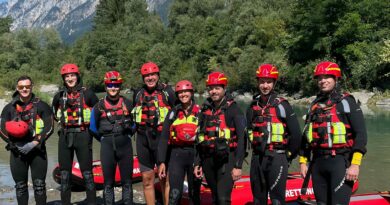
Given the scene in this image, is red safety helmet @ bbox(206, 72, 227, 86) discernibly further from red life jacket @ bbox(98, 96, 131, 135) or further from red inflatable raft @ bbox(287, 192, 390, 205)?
red inflatable raft @ bbox(287, 192, 390, 205)

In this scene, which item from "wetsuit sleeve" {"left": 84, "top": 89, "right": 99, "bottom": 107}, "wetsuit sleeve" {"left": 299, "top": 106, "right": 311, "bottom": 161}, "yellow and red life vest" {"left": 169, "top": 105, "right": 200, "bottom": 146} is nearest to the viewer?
"wetsuit sleeve" {"left": 299, "top": 106, "right": 311, "bottom": 161}

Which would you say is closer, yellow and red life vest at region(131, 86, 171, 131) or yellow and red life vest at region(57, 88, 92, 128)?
yellow and red life vest at region(131, 86, 171, 131)

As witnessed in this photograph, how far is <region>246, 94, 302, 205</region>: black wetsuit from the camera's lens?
4820 mm

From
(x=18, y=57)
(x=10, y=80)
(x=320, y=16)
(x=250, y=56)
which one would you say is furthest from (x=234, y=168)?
(x=18, y=57)

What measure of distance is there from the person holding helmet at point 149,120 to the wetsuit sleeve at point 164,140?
16.7 inches

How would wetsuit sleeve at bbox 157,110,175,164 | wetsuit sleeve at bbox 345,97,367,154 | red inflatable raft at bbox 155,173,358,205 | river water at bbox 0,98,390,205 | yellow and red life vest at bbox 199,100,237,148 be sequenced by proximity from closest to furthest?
wetsuit sleeve at bbox 345,97,367,154, yellow and red life vest at bbox 199,100,237,148, wetsuit sleeve at bbox 157,110,175,164, red inflatable raft at bbox 155,173,358,205, river water at bbox 0,98,390,205

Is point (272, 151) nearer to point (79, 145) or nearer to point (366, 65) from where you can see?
point (79, 145)

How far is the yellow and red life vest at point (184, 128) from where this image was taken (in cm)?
517

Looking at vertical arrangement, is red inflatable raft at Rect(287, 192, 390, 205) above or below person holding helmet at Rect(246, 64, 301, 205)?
below

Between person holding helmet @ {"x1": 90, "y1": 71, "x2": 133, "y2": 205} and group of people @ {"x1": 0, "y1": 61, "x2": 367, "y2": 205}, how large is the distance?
Result: 12 mm

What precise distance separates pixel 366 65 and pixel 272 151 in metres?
26.5

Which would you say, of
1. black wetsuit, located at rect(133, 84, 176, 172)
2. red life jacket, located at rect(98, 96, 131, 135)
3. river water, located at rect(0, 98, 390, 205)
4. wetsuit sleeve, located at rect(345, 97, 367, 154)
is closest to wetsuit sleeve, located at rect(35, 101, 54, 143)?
red life jacket, located at rect(98, 96, 131, 135)

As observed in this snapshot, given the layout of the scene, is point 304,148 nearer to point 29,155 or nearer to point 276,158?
point 276,158

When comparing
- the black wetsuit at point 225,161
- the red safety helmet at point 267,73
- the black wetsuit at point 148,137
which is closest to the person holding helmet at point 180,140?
the black wetsuit at point 225,161
